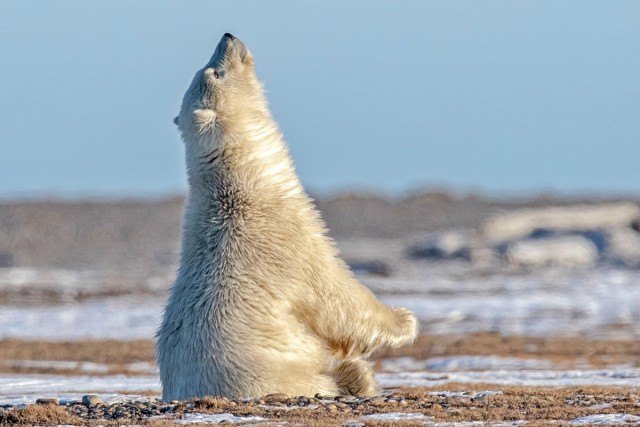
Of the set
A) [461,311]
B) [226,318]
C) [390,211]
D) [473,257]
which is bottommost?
[226,318]

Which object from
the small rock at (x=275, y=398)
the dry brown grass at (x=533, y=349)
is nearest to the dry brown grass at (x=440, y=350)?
the dry brown grass at (x=533, y=349)

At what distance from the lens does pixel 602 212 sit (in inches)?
1410

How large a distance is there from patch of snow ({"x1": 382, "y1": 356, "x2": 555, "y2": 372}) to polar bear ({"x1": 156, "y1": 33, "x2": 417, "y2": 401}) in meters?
4.95

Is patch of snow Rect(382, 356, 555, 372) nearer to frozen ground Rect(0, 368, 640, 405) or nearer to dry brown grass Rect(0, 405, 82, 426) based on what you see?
frozen ground Rect(0, 368, 640, 405)

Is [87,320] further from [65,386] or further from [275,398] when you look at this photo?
[275,398]

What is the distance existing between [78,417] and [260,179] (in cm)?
185

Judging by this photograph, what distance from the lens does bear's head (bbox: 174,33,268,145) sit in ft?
25.2

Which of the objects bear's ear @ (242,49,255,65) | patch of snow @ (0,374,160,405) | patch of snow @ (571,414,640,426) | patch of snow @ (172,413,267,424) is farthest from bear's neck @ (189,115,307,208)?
patch of snow @ (571,414,640,426)

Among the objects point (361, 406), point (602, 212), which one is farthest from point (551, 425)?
point (602, 212)

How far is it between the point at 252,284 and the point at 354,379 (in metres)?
0.95

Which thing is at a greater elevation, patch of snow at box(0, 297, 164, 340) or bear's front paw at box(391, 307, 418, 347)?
patch of snow at box(0, 297, 164, 340)

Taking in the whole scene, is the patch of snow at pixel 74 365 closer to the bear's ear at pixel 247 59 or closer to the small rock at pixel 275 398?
the bear's ear at pixel 247 59

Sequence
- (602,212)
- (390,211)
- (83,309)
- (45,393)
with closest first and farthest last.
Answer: (45,393) → (83,309) → (602,212) → (390,211)

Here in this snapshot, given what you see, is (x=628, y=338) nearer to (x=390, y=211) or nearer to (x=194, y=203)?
(x=194, y=203)
